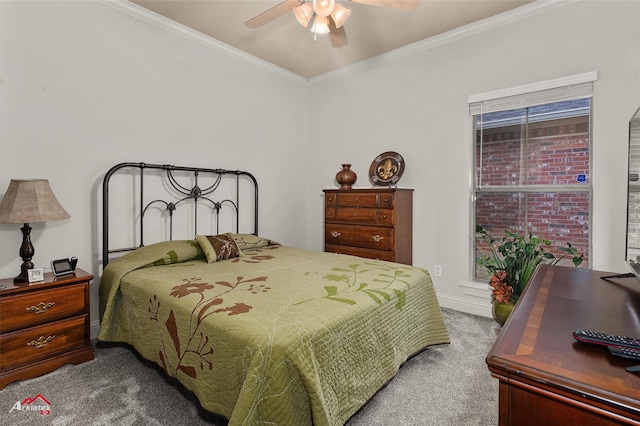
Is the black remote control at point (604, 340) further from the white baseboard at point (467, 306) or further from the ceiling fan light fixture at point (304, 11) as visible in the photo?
the white baseboard at point (467, 306)

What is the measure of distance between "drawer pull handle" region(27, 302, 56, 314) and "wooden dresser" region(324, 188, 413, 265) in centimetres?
251

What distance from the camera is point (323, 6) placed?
77.4 inches

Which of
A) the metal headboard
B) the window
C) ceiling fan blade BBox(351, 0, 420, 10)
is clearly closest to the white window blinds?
the window

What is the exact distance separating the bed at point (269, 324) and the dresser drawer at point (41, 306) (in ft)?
0.62

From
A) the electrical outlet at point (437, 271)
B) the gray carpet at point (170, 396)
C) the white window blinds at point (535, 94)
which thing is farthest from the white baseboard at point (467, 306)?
the white window blinds at point (535, 94)

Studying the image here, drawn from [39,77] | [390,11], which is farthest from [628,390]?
[39,77]

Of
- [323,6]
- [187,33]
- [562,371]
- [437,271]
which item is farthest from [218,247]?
[562,371]

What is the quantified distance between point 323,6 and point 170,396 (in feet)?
8.20

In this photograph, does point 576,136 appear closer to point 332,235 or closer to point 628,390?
point 332,235

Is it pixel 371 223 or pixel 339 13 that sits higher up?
pixel 339 13

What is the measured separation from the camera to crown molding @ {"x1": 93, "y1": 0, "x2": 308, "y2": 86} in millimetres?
2738

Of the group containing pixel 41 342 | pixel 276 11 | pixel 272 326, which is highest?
pixel 276 11

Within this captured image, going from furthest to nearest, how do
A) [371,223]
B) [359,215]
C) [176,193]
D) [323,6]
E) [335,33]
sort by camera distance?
1. [359,215]
2. [371,223]
3. [176,193]
4. [335,33]
5. [323,6]

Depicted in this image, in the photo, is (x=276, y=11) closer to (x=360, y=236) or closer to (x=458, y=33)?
(x=458, y=33)
